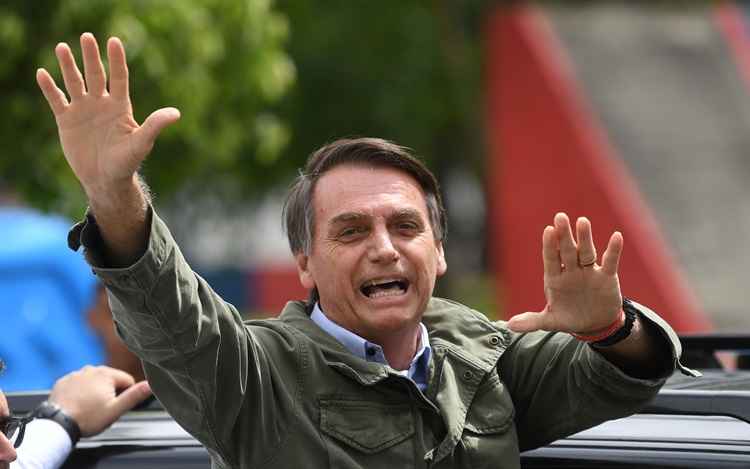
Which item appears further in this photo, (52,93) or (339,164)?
(339,164)

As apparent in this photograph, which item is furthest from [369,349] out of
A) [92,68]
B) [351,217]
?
[92,68]

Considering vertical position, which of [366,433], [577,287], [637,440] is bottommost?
[637,440]

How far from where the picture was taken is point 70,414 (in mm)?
3094

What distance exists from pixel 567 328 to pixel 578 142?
1184 cm

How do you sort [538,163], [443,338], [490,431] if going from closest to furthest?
[490,431] < [443,338] < [538,163]

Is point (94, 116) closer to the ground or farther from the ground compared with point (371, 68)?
closer to the ground

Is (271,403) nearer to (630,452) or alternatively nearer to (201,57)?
(630,452)

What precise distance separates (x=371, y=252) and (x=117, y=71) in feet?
2.32

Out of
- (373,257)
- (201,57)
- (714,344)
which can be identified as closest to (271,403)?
(373,257)

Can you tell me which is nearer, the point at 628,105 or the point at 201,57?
the point at 201,57

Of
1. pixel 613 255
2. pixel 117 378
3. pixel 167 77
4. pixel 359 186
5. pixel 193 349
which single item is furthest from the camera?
pixel 167 77

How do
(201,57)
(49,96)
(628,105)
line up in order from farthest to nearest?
(628,105)
(201,57)
(49,96)

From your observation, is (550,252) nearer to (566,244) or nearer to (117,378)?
(566,244)

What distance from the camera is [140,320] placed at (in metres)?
2.50
